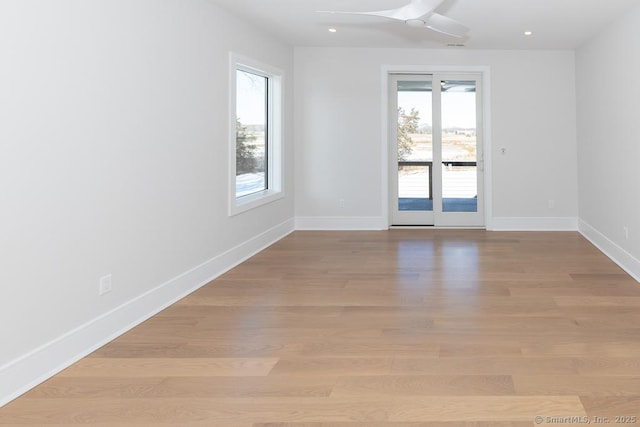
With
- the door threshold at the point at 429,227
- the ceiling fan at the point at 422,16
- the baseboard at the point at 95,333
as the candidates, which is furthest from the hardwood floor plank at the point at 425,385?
the door threshold at the point at 429,227

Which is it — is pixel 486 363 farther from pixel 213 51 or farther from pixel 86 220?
pixel 213 51

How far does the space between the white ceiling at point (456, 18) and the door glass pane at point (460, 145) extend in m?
0.73

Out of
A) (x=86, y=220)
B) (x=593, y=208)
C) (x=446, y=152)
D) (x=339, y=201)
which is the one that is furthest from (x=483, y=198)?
(x=86, y=220)

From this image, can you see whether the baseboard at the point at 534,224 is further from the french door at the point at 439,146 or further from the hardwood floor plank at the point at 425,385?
the hardwood floor plank at the point at 425,385

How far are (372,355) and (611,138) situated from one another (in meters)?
4.42

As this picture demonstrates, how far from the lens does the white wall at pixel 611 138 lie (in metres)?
5.07

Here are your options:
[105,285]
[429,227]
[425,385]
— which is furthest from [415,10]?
[429,227]

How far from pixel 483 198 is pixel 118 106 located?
19.2ft

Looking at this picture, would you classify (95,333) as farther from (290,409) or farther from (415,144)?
(415,144)

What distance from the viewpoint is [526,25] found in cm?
600

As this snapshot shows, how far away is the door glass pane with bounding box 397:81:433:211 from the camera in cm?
789

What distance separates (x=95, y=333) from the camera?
316 centimetres

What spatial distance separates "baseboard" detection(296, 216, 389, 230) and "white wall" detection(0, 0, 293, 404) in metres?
2.88

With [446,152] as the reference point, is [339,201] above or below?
below
